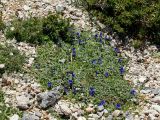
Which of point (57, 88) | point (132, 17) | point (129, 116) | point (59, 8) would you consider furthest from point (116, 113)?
point (59, 8)

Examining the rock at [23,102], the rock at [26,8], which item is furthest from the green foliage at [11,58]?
the rock at [26,8]

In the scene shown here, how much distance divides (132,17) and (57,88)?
10.1 ft

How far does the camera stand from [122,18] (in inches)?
407

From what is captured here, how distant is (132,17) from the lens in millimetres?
10336

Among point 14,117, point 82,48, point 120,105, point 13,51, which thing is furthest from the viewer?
point 82,48

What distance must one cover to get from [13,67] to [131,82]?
8.05ft

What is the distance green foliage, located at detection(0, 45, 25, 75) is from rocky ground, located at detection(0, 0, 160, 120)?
5.0 inches

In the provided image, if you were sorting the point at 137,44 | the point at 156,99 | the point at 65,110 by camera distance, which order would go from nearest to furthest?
the point at 65,110 → the point at 156,99 → the point at 137,44

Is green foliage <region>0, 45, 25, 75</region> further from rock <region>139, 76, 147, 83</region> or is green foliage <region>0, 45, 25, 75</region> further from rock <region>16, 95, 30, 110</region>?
rock <region>139, 76, 147, 83</region>

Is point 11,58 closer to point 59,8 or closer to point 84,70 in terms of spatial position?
point 84,70

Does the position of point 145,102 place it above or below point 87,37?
below

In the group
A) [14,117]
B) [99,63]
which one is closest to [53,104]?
[14,117]

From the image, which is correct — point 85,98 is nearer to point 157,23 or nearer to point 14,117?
point 14,117

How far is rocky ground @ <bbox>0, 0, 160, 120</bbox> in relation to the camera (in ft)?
26.1
